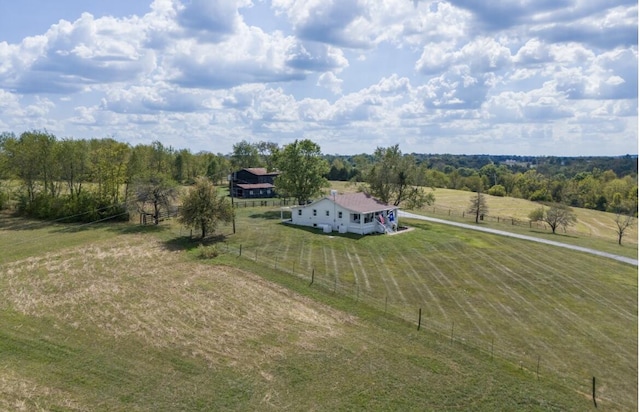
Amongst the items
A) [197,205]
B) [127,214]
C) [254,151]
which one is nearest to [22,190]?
[127,214]

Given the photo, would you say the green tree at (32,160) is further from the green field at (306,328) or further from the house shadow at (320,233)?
the house shadow at (320,233)

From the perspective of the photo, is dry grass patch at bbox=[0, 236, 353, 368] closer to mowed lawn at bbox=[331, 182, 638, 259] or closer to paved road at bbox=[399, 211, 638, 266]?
paved road at bbox=[399, 211, 638, 266]

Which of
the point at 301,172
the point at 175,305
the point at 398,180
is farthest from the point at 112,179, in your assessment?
the point at 398,180

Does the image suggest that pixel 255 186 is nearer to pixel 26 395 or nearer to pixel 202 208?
pixel 202 208

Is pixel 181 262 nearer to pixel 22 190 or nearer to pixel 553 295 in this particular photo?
pixel 553 295

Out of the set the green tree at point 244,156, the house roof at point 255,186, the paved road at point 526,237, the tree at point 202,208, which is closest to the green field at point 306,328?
the tree at point 202,208

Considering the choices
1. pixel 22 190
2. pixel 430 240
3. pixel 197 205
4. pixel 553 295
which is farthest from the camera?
pixel 22 190

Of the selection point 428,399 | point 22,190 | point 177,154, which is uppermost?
point 177,154
